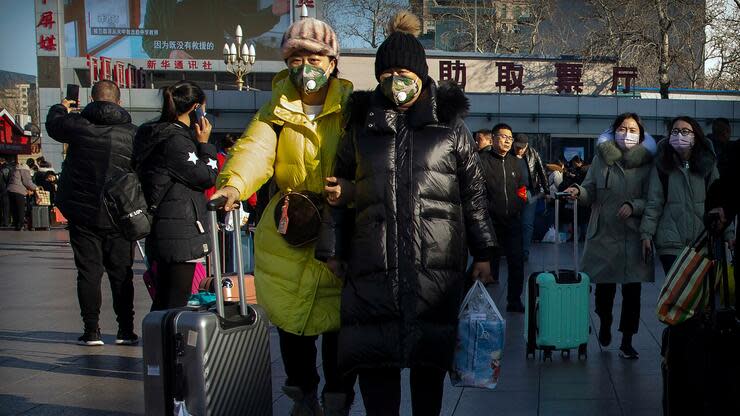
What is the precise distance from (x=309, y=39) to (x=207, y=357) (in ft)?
5.02

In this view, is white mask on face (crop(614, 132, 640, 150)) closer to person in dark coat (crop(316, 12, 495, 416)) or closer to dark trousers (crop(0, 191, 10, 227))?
person in dark coat (crop(316, 12, 495, 416))

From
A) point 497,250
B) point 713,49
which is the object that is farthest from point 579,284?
point 713,49

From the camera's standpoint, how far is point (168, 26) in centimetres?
5447

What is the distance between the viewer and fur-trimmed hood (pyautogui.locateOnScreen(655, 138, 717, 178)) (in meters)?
6.64

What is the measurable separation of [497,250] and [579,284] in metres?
2.92

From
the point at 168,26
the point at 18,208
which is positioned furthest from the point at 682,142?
the point at 168,26

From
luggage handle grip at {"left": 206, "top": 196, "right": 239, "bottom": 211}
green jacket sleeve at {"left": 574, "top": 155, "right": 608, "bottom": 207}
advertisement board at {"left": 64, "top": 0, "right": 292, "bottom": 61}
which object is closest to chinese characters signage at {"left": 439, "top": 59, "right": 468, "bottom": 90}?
green jacket sleeve at {"left": 574, "top": 155, "right": 608, "bottom": 207}

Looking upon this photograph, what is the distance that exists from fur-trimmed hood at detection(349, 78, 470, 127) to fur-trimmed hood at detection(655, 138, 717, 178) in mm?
3079

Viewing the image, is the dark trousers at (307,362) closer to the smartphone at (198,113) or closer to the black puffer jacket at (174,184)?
the black puffer jacket at (174,184)

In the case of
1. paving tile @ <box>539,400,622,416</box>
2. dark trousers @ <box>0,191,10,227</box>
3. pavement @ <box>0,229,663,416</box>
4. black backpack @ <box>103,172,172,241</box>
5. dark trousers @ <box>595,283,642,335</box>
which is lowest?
dark trousers @ <box>0,191,10,227</box>

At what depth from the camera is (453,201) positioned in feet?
13.1

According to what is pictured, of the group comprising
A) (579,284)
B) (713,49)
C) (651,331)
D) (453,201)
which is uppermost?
(713,49)

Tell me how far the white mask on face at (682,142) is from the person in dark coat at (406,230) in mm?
3024

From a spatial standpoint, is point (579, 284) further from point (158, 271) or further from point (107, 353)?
point (107, 353)
